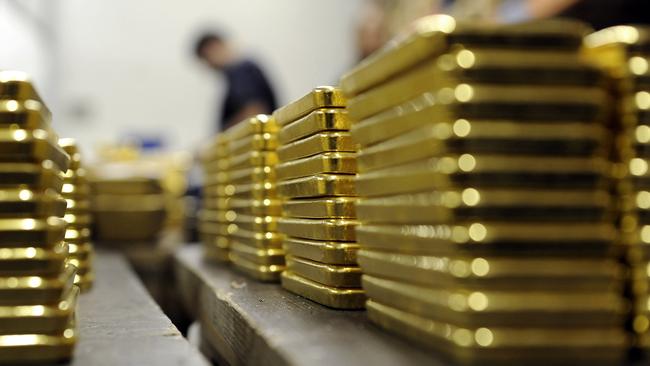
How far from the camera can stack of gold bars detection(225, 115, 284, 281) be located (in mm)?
1280

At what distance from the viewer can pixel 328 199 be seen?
39.0 inches

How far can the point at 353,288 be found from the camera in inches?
38.4

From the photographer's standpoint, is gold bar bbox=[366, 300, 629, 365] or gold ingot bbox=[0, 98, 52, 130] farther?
gold ingot bbox=[0, 98, 52, 130]

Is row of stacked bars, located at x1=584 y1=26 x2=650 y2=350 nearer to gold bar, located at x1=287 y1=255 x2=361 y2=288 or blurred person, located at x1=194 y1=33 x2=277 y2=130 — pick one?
gold bar, located at x1=287 y1=255 x2=361 y2=288

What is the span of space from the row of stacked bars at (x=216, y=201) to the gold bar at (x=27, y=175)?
2.66 feet

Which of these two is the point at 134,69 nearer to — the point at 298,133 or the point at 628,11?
the point at 628,11

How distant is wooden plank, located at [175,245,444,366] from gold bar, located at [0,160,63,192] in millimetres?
269

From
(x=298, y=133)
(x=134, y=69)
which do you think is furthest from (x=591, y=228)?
(x=134, y=69)

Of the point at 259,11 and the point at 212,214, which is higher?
the point at 259,11

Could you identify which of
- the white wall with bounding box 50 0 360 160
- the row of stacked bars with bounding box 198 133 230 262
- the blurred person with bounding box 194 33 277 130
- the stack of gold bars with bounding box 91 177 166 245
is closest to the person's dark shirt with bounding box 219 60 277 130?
the blurred person with bounding box 194 33 277 130

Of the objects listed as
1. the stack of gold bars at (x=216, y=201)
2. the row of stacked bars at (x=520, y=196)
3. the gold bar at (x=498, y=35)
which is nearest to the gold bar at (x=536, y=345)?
the row of stacked bars at (x=520, y=196)

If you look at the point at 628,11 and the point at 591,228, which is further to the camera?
the point at 628,11

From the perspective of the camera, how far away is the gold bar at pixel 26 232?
2.42 ft

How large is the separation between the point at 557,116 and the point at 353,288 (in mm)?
411
